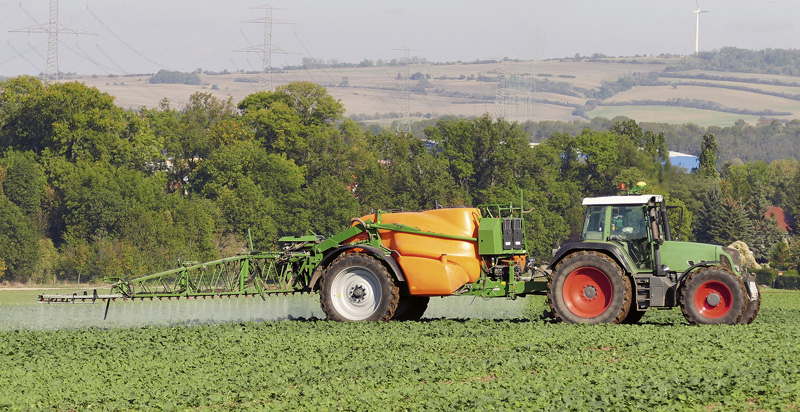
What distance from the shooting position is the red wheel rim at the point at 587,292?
68.8ft

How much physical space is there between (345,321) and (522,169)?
77005 millimetres

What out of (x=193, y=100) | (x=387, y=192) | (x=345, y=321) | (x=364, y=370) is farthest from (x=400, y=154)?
(x=364, y=370)

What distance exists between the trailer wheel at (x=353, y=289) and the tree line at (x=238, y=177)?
56.2 m

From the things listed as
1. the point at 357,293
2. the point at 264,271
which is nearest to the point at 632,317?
the point at 357,293

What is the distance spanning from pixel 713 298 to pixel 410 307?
6.95 meters

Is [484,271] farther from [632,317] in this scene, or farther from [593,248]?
[632,317]

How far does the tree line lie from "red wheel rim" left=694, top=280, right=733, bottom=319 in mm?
56497

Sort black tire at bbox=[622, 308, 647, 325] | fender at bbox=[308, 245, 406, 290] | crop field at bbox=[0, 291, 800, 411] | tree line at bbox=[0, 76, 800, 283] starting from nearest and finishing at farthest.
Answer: crop field at bbox=[0, 291, 800, 411] → black tire at bbox=[622, 308, 647, 325] → fender at bbox=[308, 245, 406, 290] → tree line at bbox=[0, 76, 800, 283]

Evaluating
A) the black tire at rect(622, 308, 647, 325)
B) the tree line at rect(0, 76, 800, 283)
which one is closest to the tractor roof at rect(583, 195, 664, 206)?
the black tire at rect(622, 308, 647, 325)

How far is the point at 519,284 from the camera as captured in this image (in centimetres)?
2195

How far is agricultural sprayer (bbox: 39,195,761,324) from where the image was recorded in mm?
20578

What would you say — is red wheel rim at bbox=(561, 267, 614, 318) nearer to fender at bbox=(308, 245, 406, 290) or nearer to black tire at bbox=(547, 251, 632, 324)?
black tire at bbox=(547, 251, 632, 324)

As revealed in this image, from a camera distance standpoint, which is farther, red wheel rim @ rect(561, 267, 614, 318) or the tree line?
the tree line

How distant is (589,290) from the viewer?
69.2 feet
